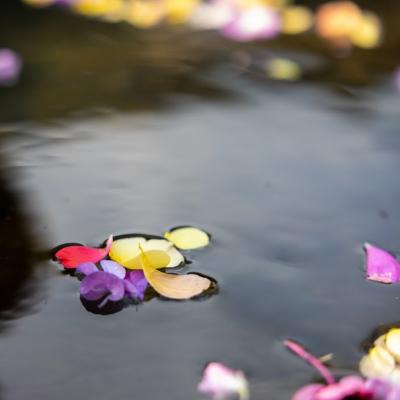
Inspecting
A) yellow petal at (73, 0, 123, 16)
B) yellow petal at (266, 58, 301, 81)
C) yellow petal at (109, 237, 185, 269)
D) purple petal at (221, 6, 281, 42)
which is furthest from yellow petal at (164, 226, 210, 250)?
yellow petal at (73, 0, 123, 16)

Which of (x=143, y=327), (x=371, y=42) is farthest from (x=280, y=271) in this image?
(x=371, y=42)

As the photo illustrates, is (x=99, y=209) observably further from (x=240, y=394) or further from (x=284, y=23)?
(x=284, y=23)

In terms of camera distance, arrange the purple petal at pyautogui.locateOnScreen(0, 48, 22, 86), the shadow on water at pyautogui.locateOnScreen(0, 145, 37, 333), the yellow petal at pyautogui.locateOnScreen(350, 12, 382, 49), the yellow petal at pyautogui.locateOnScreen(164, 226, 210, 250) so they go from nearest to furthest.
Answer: the shadow on water at pyautogui.locateOnScreen(0, 145, 37, 333), the yellow petal at pyautogui.locateOnScreen(164, 226, 210, 250), the purple petal at pyautogui.locateOnScreen(0, 48, 22, 86), the yellow petal at pyautogui.locateOnScreen(350, 12, 382, 49)

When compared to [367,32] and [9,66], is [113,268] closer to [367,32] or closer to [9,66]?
[9,66]

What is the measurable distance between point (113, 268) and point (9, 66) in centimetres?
63

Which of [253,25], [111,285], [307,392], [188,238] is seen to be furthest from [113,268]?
[253,25]

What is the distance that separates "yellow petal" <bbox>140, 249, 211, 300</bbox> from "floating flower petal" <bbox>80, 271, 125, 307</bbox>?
0.04m

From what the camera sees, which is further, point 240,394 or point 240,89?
point 240,89

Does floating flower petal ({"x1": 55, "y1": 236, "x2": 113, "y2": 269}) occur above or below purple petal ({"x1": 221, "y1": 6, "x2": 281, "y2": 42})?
below

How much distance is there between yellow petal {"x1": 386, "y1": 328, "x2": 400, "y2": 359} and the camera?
0.96 m

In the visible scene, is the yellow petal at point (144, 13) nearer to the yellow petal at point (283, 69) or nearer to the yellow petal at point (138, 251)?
the yellow petal at point (283, 69)

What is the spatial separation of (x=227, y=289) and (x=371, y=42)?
32.3 inches

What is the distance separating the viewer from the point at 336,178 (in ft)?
4.19

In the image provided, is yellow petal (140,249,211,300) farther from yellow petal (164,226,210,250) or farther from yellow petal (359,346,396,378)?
yellow petal (359,346,396,378)
